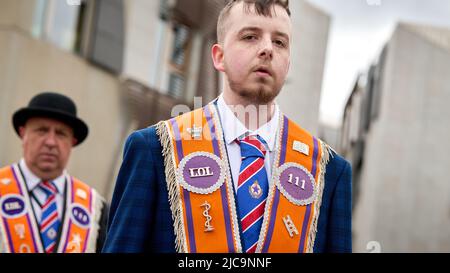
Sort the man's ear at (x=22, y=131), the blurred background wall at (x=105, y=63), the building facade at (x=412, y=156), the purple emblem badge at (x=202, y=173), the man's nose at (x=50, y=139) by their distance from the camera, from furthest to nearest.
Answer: the building facade at (x=412, y=156), the blurred background wall at (x=105, y=63), the man's ear at (x=22, y=131), the man's nose at (x=50, y=139), the purple emblem badge at (x=202, y=173)

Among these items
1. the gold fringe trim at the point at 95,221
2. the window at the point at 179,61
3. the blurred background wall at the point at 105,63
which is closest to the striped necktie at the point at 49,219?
the gold fringe trim at the point at 95,221

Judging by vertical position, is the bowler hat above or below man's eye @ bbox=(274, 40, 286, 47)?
above

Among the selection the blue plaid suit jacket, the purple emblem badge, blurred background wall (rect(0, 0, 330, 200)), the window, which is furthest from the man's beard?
the window

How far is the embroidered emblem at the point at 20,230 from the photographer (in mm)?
4871

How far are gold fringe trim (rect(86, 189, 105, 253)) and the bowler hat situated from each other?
38 centimetres

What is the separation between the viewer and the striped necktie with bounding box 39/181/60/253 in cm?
492

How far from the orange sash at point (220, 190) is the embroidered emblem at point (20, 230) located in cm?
212

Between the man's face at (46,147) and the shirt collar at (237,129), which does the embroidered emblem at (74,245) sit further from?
the shirt collar at (237,129)

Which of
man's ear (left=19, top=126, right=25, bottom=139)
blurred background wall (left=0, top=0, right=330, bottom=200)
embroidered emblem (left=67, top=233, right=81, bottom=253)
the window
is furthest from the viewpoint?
the window

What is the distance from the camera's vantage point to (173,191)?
285 centimetres

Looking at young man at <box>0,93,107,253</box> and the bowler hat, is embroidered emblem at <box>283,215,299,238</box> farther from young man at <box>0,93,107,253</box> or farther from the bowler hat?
the bowler hat

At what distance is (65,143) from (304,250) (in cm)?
268

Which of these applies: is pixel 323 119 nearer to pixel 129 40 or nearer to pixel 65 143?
pixel 65 143

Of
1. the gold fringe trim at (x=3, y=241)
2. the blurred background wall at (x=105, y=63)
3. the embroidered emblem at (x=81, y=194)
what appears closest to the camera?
the gold fringe trim at (x=3, y=241)
